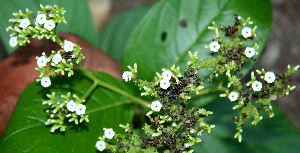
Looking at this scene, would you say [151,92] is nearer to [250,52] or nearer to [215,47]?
[215,47]

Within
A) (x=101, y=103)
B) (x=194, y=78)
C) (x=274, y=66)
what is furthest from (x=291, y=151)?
(x=101, y=103)

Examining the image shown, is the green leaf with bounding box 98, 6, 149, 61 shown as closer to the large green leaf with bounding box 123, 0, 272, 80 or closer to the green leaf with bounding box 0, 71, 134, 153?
the large green leaf with bounding box 123, 0, 272, 80

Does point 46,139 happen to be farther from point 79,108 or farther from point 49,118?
point 79,108

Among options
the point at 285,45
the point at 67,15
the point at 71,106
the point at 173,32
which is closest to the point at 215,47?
the point at 173,32

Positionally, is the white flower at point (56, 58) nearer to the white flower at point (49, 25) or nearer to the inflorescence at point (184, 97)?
the white flower at point (49, 25)

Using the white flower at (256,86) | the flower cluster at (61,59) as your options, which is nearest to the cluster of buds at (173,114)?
the white flower at (256,86)

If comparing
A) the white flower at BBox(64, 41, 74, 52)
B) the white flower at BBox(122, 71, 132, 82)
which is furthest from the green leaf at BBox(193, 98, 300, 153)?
the white flower at BBox(64, 41, 74, 52)
